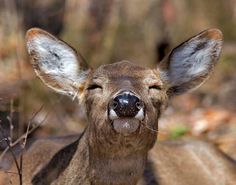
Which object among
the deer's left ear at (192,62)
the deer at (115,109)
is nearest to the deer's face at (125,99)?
the deer at (115,109)

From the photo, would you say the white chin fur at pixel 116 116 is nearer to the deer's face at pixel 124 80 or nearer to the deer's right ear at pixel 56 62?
the deer's face at pixel 124 80

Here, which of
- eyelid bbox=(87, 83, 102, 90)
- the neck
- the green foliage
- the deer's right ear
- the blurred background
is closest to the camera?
the neck

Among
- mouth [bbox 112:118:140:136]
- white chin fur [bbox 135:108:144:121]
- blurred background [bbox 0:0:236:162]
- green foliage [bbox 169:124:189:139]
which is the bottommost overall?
green foliage [bbox 169:124:189:139]

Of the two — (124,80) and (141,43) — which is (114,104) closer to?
(124,80)

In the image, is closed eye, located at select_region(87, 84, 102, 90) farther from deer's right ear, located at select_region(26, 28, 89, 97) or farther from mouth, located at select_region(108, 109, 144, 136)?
mouth, located at select_region(108, 109, 144, 136)

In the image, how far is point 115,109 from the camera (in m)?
5.82

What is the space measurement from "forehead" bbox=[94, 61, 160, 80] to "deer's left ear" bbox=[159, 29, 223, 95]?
0.30 metres

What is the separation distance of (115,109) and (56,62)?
1.42 m

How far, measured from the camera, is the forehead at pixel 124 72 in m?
6.41

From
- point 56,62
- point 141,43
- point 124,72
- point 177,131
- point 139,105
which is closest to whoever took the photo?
point 139,105

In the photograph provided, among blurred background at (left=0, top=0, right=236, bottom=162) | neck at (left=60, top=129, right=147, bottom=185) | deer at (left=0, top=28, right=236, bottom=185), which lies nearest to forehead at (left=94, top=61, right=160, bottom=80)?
deer at (left=0, top=28, right=236, bottom=185)

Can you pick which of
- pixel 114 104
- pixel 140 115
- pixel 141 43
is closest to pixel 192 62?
pixel 140 115

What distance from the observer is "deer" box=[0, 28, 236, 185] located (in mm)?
6133

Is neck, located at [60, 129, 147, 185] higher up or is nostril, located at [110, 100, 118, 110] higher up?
nostril, located at [110, 100, 118, 110]
